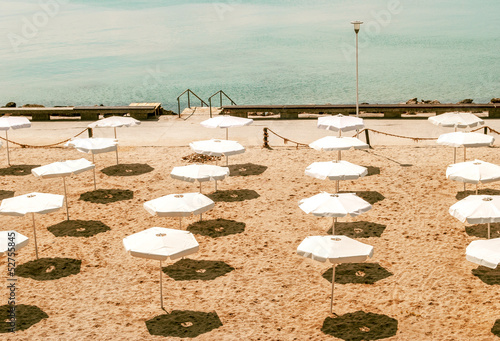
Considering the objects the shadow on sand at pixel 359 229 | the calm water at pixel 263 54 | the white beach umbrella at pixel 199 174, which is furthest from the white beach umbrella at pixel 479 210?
the calm water at pixel 263 54

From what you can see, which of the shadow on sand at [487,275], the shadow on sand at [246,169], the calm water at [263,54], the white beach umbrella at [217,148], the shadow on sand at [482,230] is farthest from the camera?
the calm water at [263,54]

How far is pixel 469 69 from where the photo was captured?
290ft

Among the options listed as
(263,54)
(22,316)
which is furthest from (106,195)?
(263,54)

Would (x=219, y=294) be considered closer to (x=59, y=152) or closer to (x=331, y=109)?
(x=59, y=152)

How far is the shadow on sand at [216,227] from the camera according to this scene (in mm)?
20375

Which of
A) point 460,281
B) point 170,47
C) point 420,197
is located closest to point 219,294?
point 460,281

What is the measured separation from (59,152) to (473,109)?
73.3 feet

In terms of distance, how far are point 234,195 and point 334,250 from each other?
9218mm

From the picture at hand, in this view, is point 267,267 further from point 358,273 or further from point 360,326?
point 360,326

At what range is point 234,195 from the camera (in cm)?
2378

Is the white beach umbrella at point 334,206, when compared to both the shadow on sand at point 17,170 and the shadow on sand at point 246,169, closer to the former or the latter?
the shadow on sand at point 246,169

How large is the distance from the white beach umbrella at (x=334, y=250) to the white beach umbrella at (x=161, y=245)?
8.98ft

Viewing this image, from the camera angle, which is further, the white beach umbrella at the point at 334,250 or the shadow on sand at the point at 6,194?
the shadow on sand at the point at 6,194

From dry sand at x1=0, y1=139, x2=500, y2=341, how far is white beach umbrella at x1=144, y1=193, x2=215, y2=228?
1.25 metres
